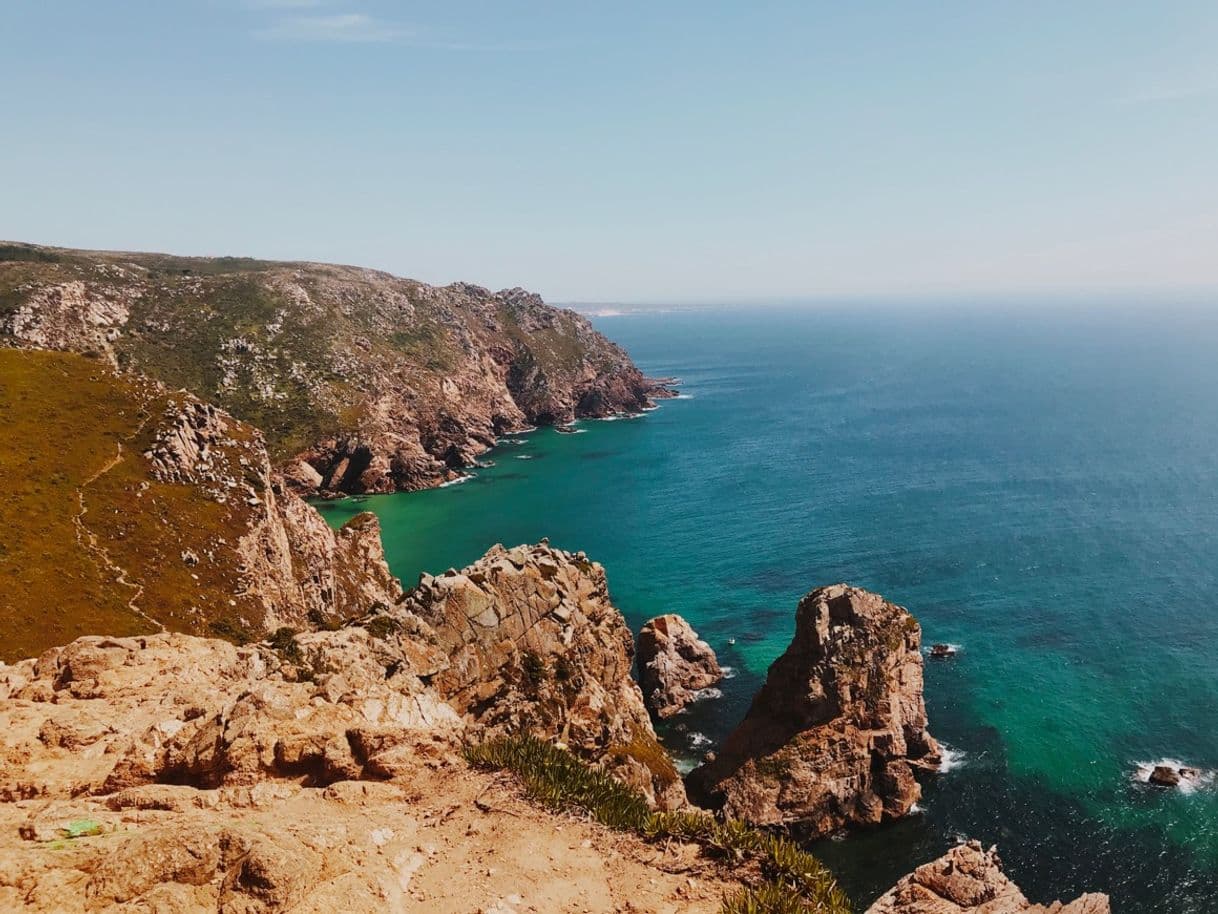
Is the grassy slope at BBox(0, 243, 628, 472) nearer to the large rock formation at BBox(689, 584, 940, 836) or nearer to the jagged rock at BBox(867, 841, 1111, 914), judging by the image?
the large rock formation at BBox(689, 584, 940, 836)

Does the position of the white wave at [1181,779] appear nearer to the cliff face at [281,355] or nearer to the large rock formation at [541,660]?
the large rock formation at [541,660]

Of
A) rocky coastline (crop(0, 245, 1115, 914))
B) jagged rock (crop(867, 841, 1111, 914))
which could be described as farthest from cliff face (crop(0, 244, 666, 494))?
jagged rock (crop(867, 841, 1111, 914))

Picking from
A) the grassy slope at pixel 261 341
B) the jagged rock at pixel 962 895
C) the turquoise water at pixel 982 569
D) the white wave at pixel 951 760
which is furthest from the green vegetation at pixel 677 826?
the grassy slope at pixel 261 341

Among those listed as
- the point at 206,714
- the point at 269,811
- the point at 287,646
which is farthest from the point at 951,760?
the point at 206,714

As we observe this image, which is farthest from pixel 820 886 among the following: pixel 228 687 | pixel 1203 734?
pixel 1203 734

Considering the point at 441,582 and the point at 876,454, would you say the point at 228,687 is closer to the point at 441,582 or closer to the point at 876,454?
the point at 441,582

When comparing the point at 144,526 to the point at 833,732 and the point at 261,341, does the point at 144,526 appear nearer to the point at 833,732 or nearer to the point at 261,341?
the point at 833,732
